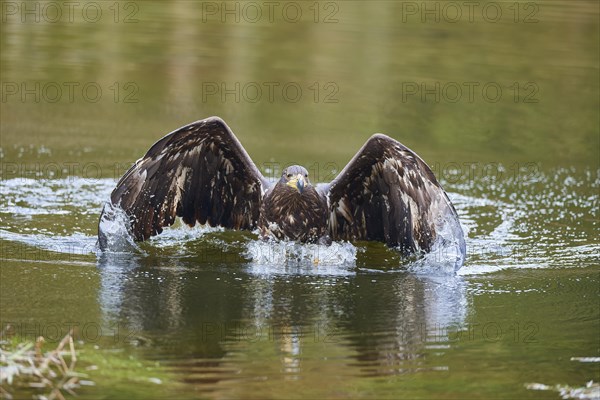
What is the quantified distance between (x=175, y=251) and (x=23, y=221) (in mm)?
1355

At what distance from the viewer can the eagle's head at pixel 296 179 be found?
8.84 metres

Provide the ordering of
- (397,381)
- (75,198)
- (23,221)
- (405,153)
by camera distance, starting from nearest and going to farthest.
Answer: (397,381) → (405,153) → (23,221) → (75,198)

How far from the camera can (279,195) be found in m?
8.98

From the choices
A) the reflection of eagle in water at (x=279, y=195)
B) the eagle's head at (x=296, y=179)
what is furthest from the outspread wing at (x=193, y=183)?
the eagle's head at (x=296, y=179)

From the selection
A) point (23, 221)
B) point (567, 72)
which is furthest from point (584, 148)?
point (23, 221)

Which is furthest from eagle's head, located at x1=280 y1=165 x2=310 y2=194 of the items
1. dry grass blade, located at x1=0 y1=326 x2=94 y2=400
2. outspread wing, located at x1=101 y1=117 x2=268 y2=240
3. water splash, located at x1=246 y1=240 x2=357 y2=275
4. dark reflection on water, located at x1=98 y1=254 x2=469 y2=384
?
dry grass blade, located at x1=0 y1=326 x2=94 y2=400

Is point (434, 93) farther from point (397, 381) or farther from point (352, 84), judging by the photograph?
point (397, 381)

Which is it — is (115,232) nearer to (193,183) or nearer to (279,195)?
(193,183)

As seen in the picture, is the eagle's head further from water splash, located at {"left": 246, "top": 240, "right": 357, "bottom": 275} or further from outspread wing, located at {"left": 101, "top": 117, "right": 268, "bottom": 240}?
water splash, located at {"left": 246, "top": 240, "right": 357, "bottom": 275}

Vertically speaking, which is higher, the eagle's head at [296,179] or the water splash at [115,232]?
the eagle's head at [296,179]

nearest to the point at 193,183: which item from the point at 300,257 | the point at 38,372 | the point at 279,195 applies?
the point at 279,195

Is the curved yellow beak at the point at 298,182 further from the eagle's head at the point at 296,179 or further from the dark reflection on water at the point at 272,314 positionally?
the dark reflection on water at the point at 272,314

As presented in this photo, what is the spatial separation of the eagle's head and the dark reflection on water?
31.0 inches

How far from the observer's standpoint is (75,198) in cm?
1008
